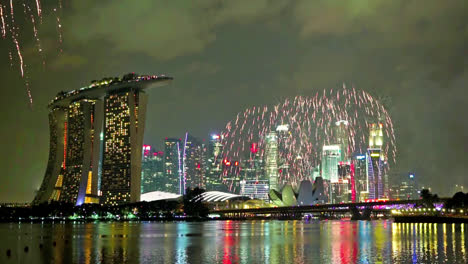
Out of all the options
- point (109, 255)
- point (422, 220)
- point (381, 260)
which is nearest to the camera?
point (381, 260)

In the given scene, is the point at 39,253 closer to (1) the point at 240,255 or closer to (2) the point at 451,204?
(1) the point at 240,255

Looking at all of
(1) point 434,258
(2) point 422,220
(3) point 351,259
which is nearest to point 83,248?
(3) point 351,259

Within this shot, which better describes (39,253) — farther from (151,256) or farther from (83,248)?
(151,256)

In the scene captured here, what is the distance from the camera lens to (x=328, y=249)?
2781 inches

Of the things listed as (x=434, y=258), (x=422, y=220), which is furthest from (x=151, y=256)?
(x=422, y=220)

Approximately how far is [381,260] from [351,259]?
281cm

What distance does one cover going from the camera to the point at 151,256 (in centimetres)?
6272

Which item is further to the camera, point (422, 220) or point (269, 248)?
point (422, 220)

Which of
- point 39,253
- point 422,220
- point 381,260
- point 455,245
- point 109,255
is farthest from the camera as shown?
point 422,220

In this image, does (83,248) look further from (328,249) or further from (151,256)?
(328,249)

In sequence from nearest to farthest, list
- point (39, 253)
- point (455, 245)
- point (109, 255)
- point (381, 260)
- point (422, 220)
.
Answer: point (381, 260) < point (109, 255) < point (39, 253) < point (455, 245) < point (422, 220)

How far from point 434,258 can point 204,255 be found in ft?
72.8

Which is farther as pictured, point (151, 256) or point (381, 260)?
point (151, 256)

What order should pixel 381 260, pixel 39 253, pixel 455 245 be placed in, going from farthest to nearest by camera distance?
1. pixel 455 245
2. pixel 39 253
3. pixel 381 260
